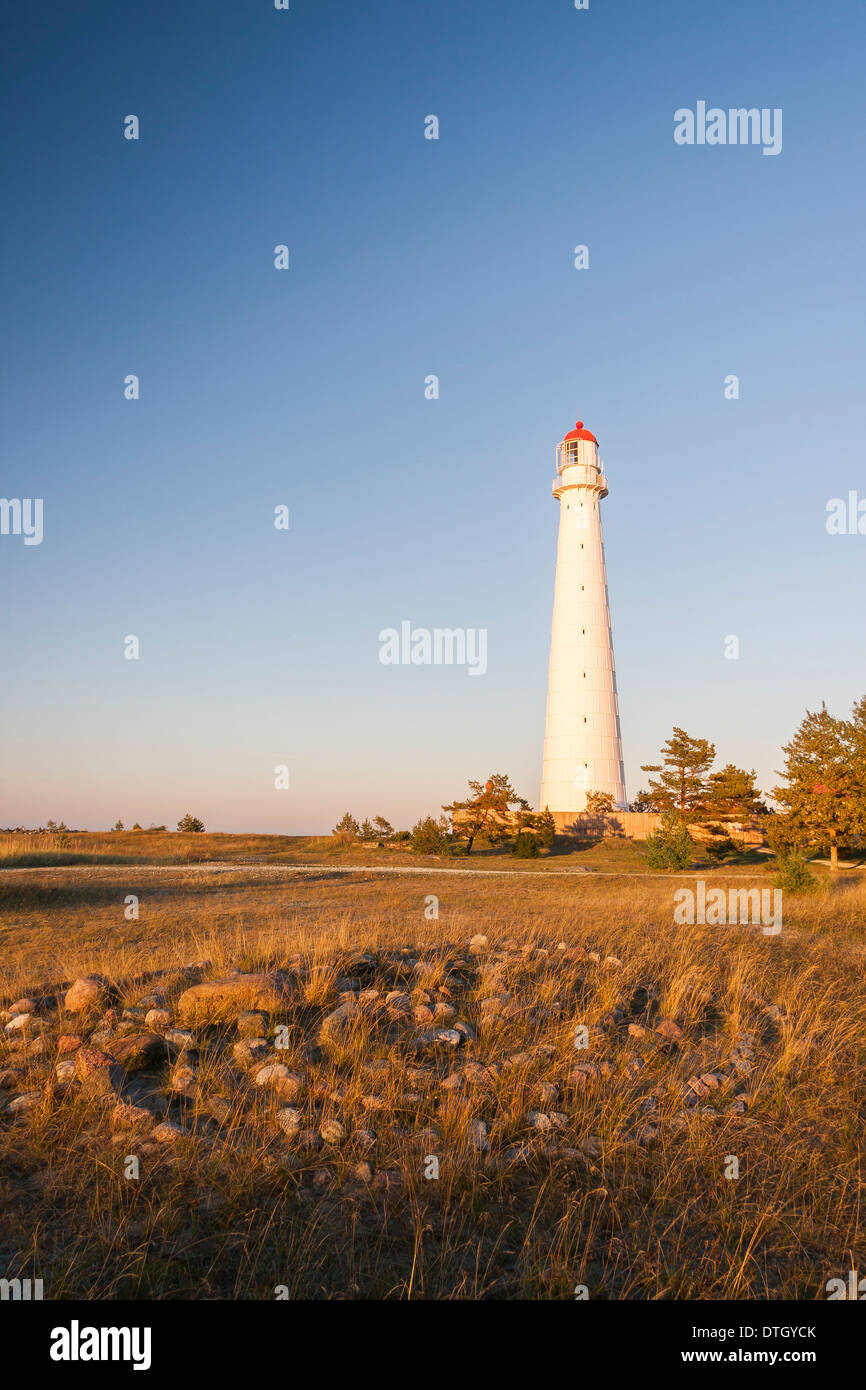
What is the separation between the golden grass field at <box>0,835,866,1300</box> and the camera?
3.80 metres

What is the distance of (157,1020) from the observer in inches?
251

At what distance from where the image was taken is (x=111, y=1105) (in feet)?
16.8

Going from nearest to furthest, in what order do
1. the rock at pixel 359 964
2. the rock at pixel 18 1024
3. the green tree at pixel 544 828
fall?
the rock at pixel 18 1024 < the rock at pixel 359 964 < the green tree at pixel 544 828

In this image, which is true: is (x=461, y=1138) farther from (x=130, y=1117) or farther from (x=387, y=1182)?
(x=130, y=1117)

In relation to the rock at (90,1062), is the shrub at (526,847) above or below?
below

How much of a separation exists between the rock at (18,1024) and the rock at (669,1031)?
583 cm

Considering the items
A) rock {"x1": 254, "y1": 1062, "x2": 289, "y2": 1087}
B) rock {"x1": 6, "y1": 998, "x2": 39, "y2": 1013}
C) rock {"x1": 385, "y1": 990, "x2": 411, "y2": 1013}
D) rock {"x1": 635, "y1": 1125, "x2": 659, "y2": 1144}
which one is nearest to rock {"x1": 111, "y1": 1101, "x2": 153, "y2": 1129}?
rock {"x1": 254, "y1": 1062, "x2": 289, "y2": 1087}

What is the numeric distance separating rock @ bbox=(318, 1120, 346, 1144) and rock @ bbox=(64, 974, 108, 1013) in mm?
3276

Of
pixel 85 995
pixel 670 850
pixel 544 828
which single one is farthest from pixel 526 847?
pixel 85 995

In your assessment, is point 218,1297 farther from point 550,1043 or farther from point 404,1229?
point 550,1043

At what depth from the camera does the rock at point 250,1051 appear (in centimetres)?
578

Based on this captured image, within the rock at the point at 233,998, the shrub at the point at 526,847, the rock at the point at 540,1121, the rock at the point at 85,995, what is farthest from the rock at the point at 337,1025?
the shrub at the point at 526,847

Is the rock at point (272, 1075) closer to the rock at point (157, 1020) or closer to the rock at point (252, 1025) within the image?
the rock at point (252, 1025)

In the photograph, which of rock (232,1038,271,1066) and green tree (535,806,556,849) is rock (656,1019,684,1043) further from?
green tree (535,806,556,849)
